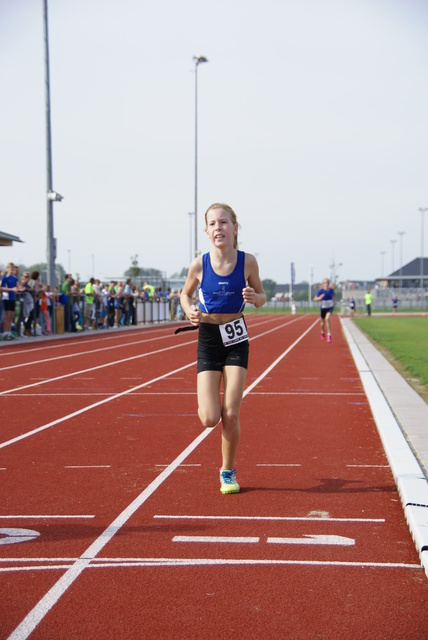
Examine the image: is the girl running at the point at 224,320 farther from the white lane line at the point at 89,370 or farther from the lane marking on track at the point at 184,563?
the white lane line at the point at 89,370

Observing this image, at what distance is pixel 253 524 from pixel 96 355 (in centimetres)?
1414

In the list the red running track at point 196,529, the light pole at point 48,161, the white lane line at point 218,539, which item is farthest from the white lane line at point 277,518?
the light pole at point 48,161

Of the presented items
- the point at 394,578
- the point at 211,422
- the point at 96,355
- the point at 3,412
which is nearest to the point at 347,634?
the point at 394,578

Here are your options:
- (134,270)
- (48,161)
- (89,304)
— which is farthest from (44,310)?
(134,270)

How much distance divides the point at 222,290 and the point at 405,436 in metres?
2.80

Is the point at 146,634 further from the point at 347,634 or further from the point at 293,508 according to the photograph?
the point at 293,508

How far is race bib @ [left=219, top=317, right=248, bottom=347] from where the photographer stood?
231 inches

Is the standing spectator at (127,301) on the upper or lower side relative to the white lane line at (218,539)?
upper

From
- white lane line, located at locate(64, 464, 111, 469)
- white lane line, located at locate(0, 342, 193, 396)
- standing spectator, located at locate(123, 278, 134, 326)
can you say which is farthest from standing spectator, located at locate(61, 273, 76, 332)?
white lane line, located at locate(64, 464, 111, 469)

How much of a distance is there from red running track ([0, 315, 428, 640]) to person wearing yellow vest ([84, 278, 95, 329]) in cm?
2003

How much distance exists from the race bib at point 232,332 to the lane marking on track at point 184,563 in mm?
1864

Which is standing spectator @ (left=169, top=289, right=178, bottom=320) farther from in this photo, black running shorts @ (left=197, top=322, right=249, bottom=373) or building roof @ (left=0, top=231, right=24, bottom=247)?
black running shorts @ (left=197, top=322, right=249, bottom=373)

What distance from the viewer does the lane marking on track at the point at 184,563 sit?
4.28 meters

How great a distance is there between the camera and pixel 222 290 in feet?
19.1
